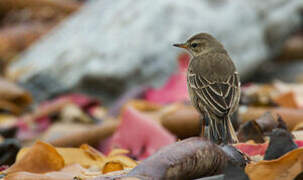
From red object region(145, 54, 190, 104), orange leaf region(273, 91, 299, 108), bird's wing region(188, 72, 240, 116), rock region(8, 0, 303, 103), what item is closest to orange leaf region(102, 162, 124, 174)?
bird's wing region(188, 72, 240, 116)

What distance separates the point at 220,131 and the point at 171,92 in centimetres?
270

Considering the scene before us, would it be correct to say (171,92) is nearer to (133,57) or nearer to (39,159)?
(133,57)

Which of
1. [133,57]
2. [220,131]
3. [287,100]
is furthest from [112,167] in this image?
[133,57]

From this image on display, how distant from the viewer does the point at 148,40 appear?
586cm

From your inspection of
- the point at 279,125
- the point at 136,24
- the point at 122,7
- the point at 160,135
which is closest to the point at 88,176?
the point at 279,125

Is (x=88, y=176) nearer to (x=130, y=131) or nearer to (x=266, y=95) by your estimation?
(x=130, y=131)

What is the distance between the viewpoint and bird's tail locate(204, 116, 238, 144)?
7.97ft

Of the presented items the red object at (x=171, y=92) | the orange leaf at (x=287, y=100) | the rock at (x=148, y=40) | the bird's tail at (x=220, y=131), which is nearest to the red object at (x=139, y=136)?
the bird's tail at (x=220, y=131)

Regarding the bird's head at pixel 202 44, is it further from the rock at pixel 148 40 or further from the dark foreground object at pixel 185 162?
the rock at pixel 148 40

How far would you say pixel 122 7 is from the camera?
21.4 ft

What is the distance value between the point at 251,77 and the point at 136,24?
141 cm

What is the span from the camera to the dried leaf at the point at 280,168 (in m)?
1.85

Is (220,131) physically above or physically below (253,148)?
above

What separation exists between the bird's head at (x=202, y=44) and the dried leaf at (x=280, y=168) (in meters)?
1.47
